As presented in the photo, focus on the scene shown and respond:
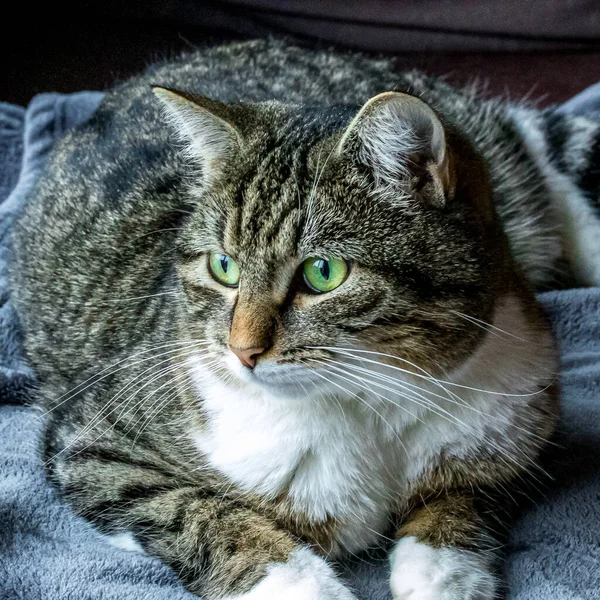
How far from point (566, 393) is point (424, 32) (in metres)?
1.34

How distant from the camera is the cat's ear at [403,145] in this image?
0.98 m

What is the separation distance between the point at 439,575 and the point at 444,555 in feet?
0.13

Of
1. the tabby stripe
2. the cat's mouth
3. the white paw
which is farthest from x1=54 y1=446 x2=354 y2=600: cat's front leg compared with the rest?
the tabby stripe

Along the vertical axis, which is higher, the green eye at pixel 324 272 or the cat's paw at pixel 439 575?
the green eye at pixel 324 272

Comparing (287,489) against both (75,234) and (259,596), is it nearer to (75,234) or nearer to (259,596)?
(259,596)

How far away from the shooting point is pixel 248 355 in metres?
1.05

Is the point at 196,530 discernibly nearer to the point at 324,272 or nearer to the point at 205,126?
the point at 324,272

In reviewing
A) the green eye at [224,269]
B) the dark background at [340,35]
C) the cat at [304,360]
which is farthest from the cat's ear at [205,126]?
the dark background at [340,35]

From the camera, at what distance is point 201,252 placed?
121 centimetres

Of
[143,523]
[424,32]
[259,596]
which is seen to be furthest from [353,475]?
[424,32]

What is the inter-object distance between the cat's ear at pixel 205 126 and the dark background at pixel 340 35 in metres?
1.29

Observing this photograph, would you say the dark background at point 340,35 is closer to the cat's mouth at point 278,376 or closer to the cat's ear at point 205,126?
the cat's ear at point 205,126

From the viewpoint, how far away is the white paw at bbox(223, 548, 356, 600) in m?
1.08

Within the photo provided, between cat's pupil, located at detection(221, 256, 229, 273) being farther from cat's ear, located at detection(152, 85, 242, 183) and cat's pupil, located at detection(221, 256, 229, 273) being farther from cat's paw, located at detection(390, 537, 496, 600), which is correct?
cat's paw, located at detection(390, 537, 496, 600)
